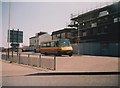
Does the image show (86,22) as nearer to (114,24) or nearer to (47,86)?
(114,24)

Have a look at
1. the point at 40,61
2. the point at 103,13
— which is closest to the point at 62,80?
the point at 40,61

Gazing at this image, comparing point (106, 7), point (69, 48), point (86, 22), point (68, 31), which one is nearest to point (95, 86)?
point (69, 48)

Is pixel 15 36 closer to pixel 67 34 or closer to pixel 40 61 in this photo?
pixel 40 61

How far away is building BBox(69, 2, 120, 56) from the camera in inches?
1748

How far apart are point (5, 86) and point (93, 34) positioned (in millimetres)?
43967

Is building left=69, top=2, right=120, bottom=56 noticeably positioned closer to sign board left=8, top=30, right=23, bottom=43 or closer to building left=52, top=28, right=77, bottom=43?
building left=52, top=28, right=77, bottom=43

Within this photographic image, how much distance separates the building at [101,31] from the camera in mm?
44406

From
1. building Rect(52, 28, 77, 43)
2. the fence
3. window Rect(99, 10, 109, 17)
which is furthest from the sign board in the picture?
building Rect(52, 28, 77, 43)

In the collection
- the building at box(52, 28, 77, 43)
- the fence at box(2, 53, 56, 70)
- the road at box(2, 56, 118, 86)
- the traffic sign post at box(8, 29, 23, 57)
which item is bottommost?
the road at box(2, 56, 118, 86)

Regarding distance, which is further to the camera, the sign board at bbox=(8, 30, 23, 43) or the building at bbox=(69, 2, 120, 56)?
the building at bbox=(69, 2, 120, 56)

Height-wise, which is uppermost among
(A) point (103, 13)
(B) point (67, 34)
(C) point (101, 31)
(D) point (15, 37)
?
(A) point (103, 13)

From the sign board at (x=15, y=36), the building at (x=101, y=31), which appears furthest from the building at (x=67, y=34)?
the sign board at (x=15, y=36)

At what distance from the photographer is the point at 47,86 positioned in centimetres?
991

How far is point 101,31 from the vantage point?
2004 inches
